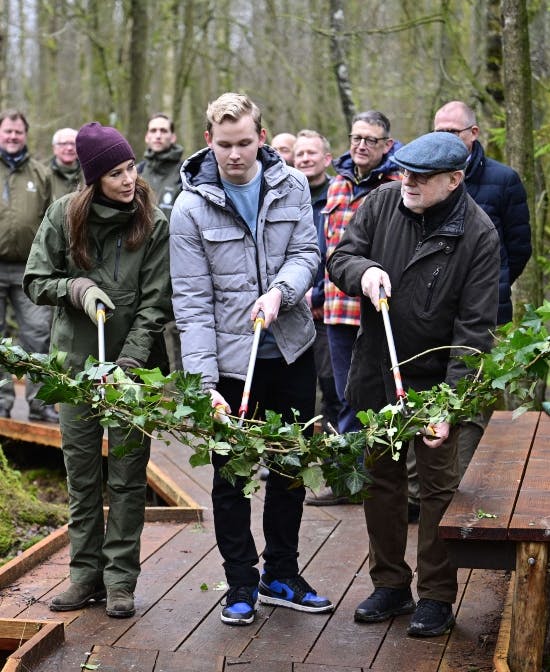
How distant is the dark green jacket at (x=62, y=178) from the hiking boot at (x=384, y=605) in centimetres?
538

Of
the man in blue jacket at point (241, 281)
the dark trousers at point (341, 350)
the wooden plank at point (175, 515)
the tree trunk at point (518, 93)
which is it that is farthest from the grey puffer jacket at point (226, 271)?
the tree trunk at point (518, 93)

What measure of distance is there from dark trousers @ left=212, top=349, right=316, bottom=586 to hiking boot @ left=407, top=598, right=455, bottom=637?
694mm

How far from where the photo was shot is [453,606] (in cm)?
486

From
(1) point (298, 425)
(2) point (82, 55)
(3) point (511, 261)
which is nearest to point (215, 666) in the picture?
(1) point (298, 425)

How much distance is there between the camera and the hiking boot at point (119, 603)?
478 cm

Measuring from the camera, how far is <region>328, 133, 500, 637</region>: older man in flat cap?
14.4ft

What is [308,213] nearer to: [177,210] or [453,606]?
[177,210]

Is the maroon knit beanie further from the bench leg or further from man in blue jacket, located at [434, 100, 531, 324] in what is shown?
the bench leg

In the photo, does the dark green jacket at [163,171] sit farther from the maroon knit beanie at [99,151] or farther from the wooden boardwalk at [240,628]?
the maroon knit beanie at [99,151]

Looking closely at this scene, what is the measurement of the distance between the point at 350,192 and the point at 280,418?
263 cm

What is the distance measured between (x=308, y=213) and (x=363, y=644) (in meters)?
1.84

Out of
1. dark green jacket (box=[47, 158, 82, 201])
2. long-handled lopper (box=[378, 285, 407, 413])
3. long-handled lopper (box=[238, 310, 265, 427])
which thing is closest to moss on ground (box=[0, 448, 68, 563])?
dark green jacket (box=[47, 158, 82, 201])

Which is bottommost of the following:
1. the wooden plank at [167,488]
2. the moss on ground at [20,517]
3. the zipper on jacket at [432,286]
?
the moss on ground at [20,517]

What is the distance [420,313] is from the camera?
4461 mm
